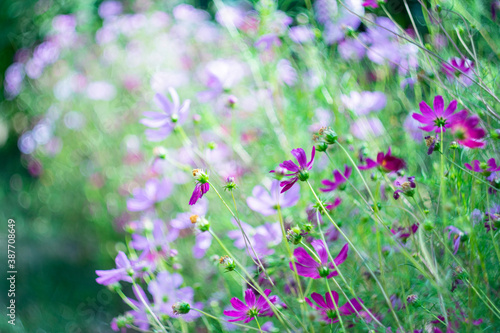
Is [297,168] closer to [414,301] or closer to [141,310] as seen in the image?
[414,301]

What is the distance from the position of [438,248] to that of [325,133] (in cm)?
22

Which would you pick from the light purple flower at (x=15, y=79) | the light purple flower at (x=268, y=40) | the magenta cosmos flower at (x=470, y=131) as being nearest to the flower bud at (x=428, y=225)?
the magenta cosmos flower at (x=470, y=131)

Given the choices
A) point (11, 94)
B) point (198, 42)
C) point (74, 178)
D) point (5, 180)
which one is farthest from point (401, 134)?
point (5, 180)

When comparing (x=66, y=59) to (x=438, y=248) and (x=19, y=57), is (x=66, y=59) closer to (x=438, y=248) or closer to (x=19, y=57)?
(x=19, y=57)

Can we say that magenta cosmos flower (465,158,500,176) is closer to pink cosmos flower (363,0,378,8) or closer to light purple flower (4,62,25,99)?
pink cosmos flower (363,0,378,8)

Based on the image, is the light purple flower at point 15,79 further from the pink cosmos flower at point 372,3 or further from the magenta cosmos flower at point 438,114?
the magenta cosmos flower at point 438,114

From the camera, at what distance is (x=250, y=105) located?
120 cm

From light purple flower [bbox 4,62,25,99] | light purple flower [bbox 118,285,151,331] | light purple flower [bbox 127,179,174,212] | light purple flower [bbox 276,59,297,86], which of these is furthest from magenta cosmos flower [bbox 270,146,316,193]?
light purple flower [bbox 4,62,25,99]

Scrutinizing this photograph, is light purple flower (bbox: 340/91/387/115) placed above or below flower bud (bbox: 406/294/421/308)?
above

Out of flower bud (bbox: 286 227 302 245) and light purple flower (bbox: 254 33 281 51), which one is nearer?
flower bud (bbox: 286 227 302 245)

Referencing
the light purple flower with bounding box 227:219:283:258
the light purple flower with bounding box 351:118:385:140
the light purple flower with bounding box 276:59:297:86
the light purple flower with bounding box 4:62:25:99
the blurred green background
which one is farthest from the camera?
the light purple flower with bounding box 4:62:25:99

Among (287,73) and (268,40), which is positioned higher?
(268,40)

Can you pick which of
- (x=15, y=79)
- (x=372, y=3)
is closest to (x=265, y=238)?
(x=372, y=3)

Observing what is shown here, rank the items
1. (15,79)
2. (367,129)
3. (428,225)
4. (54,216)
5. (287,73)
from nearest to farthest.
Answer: (428,225) → (367,129) → (287,73) → (54,216) → (15,79)
